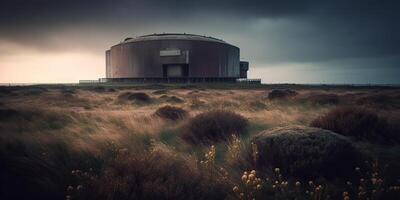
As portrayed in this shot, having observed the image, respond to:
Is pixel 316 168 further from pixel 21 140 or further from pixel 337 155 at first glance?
pixel 21 140

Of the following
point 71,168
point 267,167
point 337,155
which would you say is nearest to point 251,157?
point 267,167

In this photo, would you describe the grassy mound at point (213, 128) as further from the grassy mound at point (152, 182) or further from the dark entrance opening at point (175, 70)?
the dark entrance opening at point (175, 70)

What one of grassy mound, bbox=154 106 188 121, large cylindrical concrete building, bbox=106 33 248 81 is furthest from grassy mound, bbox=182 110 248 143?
large cylindrical concrete building, bbox=106 33 248 81

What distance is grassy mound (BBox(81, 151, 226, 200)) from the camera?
3.37 m

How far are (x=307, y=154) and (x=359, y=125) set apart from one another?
3.59 metres

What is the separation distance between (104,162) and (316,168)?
3.89 metres

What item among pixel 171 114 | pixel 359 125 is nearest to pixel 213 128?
pixel 359 125

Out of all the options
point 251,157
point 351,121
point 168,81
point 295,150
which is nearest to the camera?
point 295,150

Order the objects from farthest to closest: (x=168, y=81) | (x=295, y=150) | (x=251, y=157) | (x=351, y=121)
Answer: (x=168, y=81), (x=351, y=121), (x=251, y=157), (x=295, y=150)

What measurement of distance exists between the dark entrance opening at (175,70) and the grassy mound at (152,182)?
60.1 m

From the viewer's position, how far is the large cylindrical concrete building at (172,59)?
6288 cm

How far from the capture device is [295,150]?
4750 mm

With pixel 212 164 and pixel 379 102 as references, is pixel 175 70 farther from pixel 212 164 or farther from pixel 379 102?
pixel 212 164

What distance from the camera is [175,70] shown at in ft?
212
